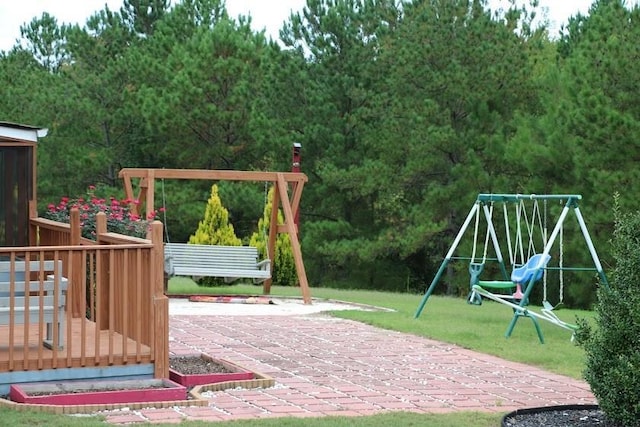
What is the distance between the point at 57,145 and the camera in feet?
99.5

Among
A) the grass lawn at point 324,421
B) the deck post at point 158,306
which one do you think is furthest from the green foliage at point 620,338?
the deck post at point 158,306

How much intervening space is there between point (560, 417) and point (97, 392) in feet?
9.69

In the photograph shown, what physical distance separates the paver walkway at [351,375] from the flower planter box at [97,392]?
0.21 m

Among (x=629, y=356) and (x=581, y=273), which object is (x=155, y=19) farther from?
(x=629, y=356)

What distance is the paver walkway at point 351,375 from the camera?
6.81m

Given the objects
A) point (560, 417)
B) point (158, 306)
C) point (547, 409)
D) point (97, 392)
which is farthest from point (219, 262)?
point (560, 417)

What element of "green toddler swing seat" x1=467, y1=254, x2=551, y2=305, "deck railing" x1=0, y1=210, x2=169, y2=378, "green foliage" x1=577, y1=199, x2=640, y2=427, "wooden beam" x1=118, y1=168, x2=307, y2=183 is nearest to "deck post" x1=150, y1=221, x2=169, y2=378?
"deck railing" x1=0, y1=210, x2=169, y2=378

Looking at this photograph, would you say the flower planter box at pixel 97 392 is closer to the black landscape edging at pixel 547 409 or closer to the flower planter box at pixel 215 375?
the flower planter box at pixel 215 375

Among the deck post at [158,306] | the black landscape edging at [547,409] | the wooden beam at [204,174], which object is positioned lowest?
the black landscape edging at [547,409]

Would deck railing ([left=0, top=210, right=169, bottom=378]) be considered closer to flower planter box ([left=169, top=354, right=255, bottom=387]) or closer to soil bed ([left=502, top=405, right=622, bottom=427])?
flower planter box ([left=169, top=354, right=255, bottom=387])

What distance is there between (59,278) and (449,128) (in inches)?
778

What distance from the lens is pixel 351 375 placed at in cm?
817

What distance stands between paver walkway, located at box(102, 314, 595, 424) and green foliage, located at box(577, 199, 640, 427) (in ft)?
3.11

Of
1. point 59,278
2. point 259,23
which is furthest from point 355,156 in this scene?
point 59,278
